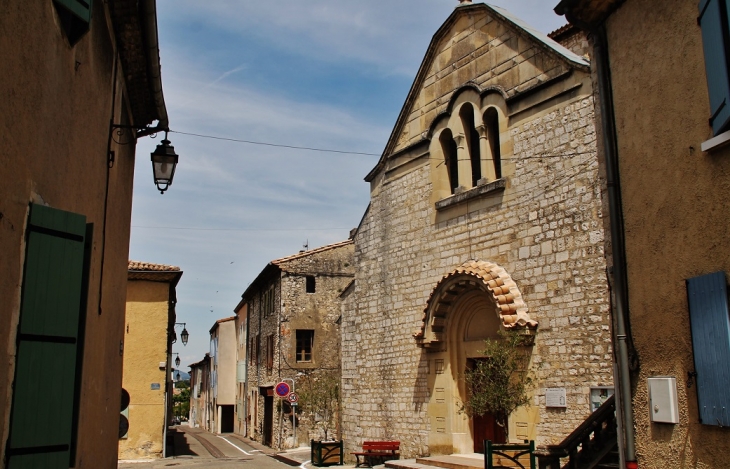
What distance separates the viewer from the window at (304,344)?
28625 mm

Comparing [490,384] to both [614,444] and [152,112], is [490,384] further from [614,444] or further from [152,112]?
[152,112]

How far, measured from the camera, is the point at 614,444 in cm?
875

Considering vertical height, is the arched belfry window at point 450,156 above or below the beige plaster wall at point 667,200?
above

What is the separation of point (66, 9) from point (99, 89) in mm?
2162

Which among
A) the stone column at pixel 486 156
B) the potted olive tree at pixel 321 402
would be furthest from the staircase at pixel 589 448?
the potted olive tree at pixel 321 402

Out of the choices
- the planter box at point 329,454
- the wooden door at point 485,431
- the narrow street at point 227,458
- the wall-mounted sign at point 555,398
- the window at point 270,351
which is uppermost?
the window at point 270,351

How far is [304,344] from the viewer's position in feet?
94.6


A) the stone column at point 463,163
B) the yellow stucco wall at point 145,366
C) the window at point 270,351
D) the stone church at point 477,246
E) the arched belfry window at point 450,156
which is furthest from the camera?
the window at point 270,351

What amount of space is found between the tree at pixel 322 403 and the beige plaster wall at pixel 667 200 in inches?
754

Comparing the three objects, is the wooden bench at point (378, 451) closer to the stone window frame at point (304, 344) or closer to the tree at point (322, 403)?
the tree at point (322, 403)

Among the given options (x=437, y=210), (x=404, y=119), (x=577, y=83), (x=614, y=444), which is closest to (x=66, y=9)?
(x=614, y=444)

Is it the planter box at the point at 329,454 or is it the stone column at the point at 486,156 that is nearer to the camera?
the stone column at the point at 486,156

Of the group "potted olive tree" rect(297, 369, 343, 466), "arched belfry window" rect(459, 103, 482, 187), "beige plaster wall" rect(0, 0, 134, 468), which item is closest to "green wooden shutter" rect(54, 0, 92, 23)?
"beige plaster wall" rect(0, 0, 134, 468)

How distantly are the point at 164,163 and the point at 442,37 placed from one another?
9.43 meters
